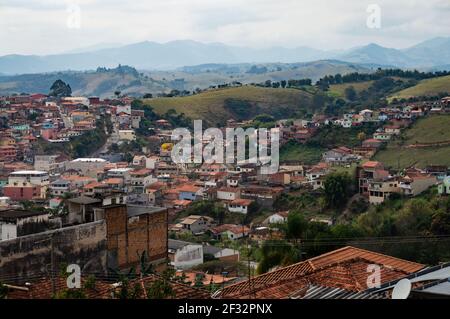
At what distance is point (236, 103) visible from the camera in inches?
1667

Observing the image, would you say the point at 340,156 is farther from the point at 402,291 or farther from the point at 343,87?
the point at 343,87

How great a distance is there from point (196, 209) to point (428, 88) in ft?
78.4

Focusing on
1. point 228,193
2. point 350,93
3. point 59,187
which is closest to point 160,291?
point 228,193

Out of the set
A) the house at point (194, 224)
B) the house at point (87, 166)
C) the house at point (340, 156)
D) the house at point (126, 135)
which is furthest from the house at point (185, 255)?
the house at point (126, 135)

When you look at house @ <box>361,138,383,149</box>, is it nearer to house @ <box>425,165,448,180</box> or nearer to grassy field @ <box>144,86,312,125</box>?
house @ <box>425,165,448,180</box>

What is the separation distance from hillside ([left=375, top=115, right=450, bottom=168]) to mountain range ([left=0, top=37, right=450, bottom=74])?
77110 mm

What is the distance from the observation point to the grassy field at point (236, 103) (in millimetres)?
39750

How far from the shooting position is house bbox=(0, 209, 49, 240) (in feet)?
26.5

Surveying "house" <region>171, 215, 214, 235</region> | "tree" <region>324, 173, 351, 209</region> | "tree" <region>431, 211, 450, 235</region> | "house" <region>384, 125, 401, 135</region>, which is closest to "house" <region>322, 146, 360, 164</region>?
"house" <region>384, 125, 401, 135</region>

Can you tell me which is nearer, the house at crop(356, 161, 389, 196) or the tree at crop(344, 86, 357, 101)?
the house at crop(356, 161, 389, 196)

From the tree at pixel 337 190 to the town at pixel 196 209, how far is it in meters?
0.04
